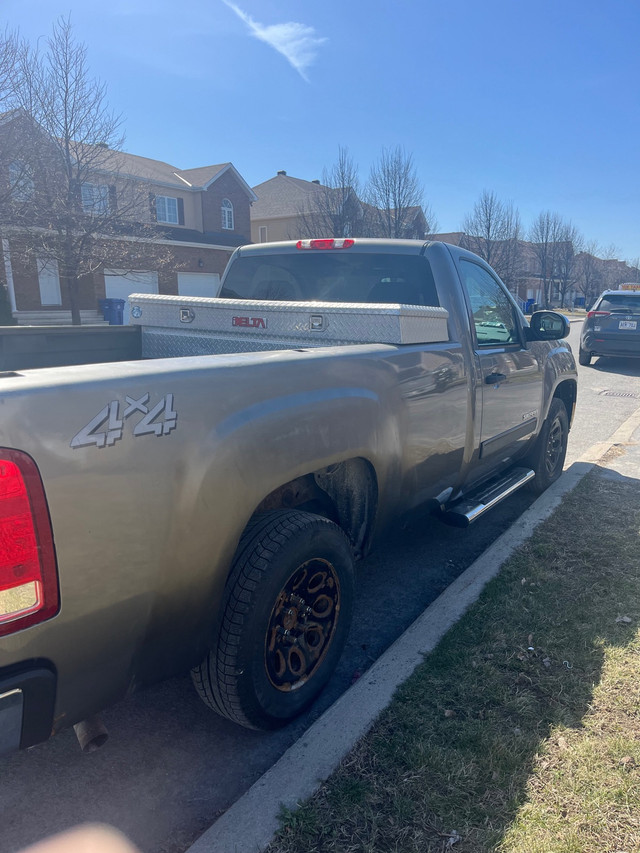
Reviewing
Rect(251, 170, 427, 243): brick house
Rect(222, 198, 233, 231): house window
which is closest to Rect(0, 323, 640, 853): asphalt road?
Rect(251, 170, 427, 243): brick house

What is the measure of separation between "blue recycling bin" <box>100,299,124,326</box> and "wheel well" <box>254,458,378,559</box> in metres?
23.4

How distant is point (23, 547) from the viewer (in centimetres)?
159

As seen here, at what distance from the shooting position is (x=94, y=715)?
6.36 feet

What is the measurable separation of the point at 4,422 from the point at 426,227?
33.2 meters

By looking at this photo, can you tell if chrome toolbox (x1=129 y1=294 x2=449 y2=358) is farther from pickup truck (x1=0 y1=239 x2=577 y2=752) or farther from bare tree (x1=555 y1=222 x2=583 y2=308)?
bare tree (x1=555 y1=222 x2=583 y2=308)

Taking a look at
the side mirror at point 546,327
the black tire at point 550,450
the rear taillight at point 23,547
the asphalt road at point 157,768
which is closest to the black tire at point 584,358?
the black tire at point 550,450

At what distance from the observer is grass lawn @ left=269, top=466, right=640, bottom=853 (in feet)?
6.66

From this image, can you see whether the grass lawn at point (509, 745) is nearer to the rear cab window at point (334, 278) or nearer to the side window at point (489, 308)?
the side window at point (489, 308)

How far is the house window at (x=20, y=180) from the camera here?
16047mm

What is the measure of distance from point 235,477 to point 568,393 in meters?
4.77

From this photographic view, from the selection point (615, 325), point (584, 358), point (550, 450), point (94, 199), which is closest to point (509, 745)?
point (550, 450)

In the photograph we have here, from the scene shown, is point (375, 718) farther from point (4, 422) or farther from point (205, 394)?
point (4, 422)

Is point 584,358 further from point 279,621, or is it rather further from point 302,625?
point 279,621

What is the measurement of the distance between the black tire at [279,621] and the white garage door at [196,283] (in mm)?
28745
